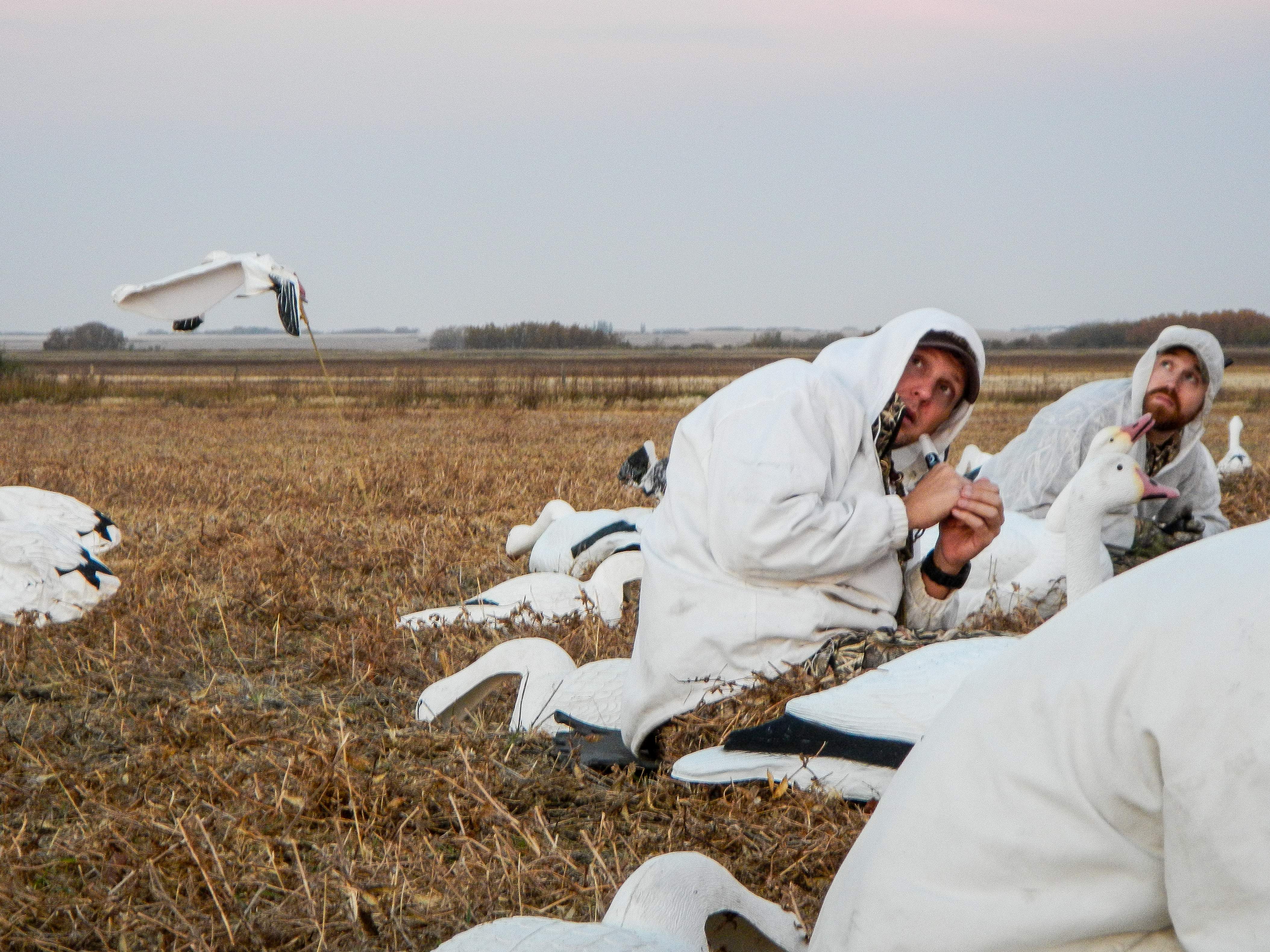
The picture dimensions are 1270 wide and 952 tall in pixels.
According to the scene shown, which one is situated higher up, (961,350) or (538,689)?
(961,350)

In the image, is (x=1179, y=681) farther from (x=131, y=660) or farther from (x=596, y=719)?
(x=131, y=660)

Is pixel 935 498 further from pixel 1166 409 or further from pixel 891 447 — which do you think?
pixel 1166 409

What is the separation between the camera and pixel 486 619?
Result: 5.03 meters

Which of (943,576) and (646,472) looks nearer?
(943,576)

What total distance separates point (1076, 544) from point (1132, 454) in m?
1.94

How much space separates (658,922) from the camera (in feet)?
5.81

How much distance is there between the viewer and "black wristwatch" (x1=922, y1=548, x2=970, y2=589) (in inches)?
134

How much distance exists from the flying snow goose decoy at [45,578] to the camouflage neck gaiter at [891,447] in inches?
139

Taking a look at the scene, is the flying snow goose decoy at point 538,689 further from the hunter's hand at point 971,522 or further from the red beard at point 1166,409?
the red beard at point 1166,409

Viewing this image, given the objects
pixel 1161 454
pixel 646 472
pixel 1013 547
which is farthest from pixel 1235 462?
pixel 1013 547

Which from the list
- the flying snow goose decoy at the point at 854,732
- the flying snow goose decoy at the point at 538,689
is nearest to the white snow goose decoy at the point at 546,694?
the flying snow goose decoy at the point at 538,689

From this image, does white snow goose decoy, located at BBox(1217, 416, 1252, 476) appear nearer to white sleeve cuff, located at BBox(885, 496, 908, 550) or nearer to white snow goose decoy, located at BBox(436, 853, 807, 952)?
white sleeve cuff, located at BBox(885, 496, 908, 550)

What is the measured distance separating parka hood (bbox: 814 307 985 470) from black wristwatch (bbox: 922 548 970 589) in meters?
0.48

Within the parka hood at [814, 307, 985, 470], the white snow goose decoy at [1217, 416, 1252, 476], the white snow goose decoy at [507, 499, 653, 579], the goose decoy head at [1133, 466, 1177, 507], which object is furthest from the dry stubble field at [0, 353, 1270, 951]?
the goose decoy head at [1133, 466, 1177, 507]
